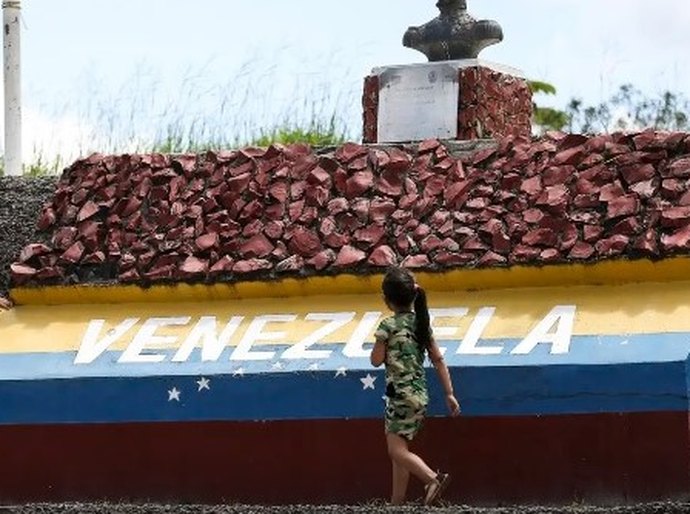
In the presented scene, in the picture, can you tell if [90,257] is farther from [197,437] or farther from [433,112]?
[433,112]

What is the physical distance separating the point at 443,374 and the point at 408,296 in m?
0.42

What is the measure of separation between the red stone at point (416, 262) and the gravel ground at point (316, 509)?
1.47 metres

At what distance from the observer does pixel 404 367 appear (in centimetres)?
878

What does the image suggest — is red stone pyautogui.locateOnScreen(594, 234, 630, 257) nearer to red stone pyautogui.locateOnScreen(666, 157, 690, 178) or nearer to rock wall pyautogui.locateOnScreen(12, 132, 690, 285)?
rock wall pyautogui.locateOnScreen(12, 132, 690, 285)

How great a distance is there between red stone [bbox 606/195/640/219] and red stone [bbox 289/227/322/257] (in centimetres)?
171

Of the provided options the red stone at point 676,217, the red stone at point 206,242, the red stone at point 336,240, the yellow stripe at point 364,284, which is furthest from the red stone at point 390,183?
the red stone at point 676,217

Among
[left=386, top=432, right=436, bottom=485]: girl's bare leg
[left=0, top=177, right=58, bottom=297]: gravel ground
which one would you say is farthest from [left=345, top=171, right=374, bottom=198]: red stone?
[left=386, top=432, right=436, bottom=485]: girl's bare leg

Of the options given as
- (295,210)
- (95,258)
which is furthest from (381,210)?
(95,258)

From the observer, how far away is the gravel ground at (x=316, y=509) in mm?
8141

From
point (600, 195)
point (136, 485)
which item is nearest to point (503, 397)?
point (600, 195)

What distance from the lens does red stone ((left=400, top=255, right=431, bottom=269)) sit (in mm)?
10000

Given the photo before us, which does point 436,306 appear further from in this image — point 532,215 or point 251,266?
point 251,266

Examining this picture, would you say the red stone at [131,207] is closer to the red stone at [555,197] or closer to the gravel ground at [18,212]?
the gravel ground at [18,212]

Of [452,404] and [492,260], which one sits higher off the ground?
[492,260]
